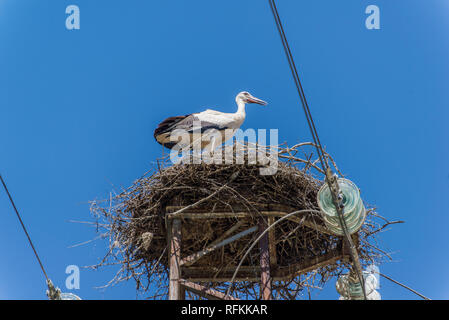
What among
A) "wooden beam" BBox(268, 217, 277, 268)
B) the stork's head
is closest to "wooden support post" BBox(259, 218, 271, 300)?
"wooden beam" BBox(268, 217, 277, 268)

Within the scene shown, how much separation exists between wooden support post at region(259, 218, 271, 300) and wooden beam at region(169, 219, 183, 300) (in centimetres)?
101

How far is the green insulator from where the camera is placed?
7.32 m

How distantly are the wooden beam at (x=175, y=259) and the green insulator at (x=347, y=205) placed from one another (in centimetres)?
232

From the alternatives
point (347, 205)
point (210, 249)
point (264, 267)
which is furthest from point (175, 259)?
point (347, 205)

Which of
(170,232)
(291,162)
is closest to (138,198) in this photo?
(170,232)

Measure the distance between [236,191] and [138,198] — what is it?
1.41 meters

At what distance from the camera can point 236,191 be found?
8.99 metres

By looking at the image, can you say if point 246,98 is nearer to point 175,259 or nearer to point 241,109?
point 241,109

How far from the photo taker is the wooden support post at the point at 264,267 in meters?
8.83

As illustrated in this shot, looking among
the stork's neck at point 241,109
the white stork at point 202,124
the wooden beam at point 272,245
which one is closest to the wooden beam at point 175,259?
the wooden beam at point 272,245

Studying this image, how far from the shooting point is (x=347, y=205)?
24.1ft

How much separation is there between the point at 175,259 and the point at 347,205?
8.57 feet

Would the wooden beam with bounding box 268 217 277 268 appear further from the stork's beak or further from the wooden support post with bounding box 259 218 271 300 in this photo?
the stork's beak

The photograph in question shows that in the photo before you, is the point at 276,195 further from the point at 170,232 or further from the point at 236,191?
the point at 170,232
